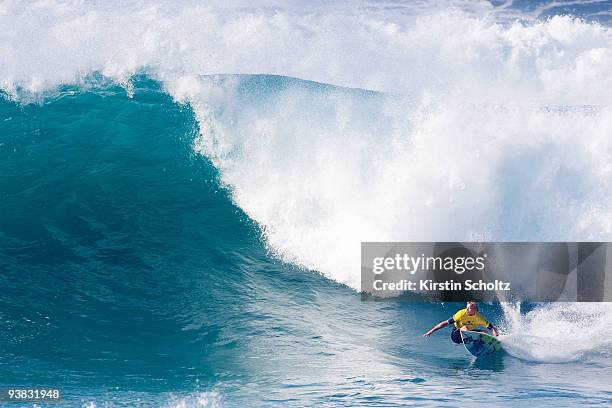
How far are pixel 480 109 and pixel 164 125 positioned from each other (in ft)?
21.5

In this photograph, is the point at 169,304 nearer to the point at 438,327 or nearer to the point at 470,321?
the point at 438,327

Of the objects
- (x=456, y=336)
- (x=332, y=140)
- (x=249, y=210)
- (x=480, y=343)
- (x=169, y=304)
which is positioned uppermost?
(x=332, y=140)

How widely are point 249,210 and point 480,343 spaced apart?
17.8ft

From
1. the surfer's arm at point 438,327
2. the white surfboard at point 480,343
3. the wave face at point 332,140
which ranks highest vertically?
the wave face at point 332,140

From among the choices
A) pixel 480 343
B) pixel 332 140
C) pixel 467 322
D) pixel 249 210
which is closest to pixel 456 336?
pixel 467 322

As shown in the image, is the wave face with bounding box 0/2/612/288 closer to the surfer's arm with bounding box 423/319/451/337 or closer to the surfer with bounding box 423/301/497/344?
the surfer's arm with bounding box 423/319/451/337

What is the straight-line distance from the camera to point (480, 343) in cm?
929

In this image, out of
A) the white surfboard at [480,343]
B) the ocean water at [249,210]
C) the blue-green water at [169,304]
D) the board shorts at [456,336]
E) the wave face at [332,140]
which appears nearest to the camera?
the blue-green water at [169,304]

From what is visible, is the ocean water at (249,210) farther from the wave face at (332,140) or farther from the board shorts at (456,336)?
the board shorts at (456,336)

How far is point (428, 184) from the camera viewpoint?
12.6m

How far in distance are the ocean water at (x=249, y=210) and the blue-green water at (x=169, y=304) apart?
0.13ft

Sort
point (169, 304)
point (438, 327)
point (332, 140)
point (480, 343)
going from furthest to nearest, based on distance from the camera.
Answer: point (332, 140) < point (169, 304) < point (438, 327) < point (480, 343)

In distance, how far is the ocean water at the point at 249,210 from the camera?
8312 mm

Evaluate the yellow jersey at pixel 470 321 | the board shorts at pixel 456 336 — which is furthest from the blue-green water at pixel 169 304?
the yellow jersey at pixel 470 321
